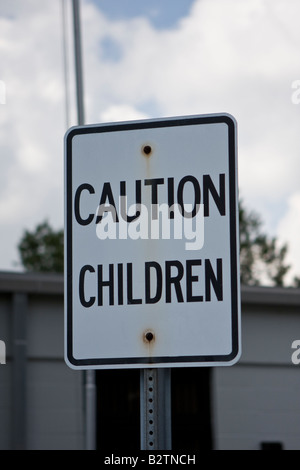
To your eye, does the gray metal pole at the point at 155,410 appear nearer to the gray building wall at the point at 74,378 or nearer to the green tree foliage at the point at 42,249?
the gray building wall at the point at 74,378

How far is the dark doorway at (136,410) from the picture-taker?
57.1 feet

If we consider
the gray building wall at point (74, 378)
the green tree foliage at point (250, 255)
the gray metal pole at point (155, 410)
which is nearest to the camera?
the gray metal pole at point (155, 410)

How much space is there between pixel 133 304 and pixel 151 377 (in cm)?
19

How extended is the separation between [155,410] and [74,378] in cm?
1472

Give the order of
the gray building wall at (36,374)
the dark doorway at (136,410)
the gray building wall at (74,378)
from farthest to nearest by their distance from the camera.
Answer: the dark doorway at (136,410), the gray building wall at (74,378), the gray building wall at (36,374)

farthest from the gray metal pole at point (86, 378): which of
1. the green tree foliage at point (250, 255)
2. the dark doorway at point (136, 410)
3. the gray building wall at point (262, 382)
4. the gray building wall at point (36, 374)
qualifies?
the green tree foliage at point (250, 255)

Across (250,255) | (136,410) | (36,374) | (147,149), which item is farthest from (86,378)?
(250,255)

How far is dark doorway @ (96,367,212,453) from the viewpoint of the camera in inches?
685

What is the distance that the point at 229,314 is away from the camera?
247cm

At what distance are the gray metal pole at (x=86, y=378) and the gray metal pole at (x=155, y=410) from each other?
423 inches

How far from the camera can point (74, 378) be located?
17.0 metres

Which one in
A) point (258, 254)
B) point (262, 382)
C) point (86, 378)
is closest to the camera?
point (86, 378)

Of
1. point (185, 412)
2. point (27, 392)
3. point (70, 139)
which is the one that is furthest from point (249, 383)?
point (70, 139)

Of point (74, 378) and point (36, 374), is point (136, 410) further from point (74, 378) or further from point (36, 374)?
point (36, 374)
